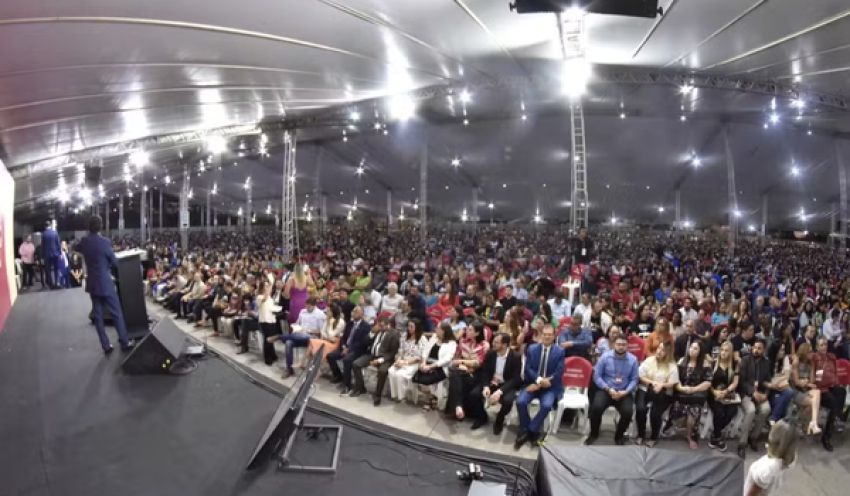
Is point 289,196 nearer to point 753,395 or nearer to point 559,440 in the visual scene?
point 559,440

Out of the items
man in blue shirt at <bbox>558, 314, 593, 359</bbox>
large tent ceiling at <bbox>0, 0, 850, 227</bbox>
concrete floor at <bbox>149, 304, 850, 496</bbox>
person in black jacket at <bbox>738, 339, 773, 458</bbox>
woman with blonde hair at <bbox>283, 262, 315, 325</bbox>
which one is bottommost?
concrete floor at <bbox>149, 304, 850, 496</bbox>

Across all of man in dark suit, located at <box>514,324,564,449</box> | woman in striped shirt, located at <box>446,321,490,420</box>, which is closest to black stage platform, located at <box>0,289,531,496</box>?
woman in striped shirt, located at <box>446,321,490,420</box>

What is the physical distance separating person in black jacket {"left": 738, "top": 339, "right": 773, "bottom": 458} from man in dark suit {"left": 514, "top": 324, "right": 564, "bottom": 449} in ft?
6.17

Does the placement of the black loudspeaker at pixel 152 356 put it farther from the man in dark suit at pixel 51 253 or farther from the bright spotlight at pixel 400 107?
the bright spotlight at pixel 400 107

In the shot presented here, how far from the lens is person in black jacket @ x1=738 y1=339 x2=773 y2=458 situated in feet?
15.2

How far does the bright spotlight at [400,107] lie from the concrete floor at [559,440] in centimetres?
930

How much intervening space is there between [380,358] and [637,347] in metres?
3.50

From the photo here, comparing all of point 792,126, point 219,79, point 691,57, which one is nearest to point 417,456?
point 219,79

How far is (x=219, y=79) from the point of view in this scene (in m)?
8.15

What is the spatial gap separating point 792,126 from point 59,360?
70.9 ft

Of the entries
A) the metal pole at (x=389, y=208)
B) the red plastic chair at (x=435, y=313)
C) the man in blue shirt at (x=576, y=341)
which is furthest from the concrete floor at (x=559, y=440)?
the metal pole at (x=389, y=208)

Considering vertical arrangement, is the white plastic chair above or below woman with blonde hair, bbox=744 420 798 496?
below

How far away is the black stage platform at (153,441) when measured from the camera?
279 cm

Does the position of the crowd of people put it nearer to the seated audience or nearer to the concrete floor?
the seated audience
